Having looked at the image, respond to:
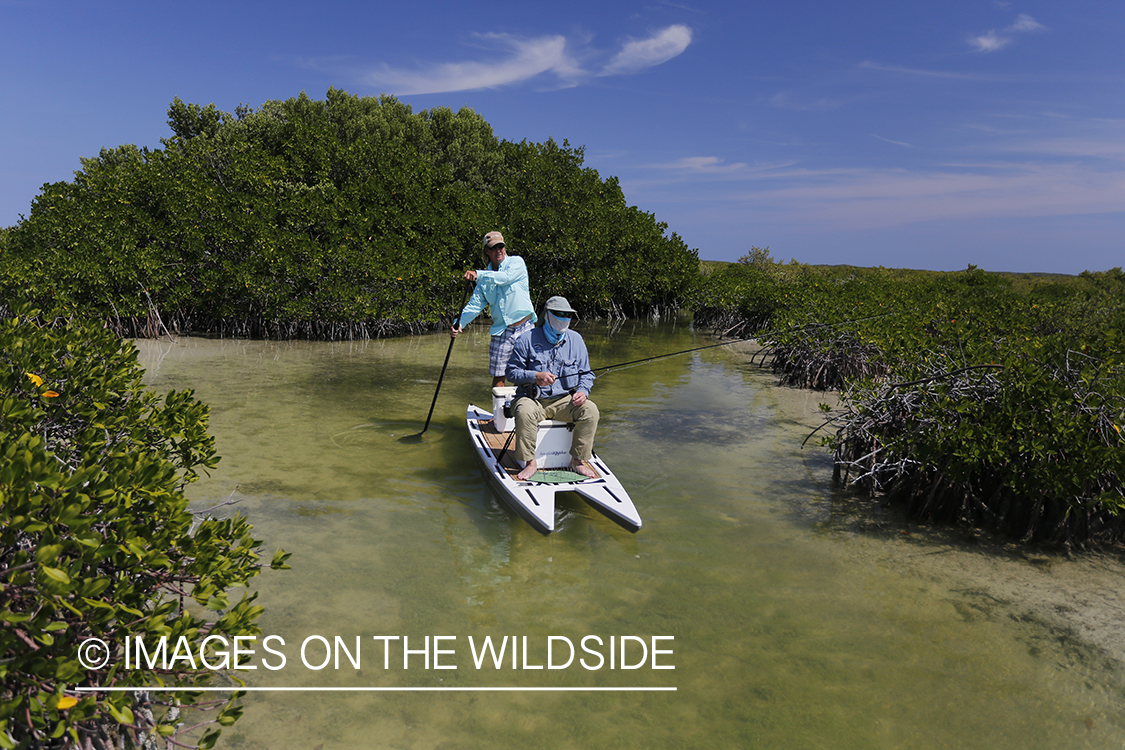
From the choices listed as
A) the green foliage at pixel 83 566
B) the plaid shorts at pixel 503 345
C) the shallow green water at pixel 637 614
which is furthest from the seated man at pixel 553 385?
the green foliage at pixel 83 566

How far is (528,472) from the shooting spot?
21.4 ft

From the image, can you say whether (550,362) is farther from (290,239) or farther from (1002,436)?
(290,239)

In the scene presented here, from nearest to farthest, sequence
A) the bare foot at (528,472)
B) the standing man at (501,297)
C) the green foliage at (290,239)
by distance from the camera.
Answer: the bare foot at (528,472), the standing man at (501,297), the green foliage at (290,239)

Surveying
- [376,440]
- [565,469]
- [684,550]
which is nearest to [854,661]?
[684,550]

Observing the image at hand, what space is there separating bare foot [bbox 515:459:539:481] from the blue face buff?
1.27m

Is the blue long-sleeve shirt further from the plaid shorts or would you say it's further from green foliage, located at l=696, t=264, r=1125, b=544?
green foliage, located at l=696, t=264, r=1125, b=544

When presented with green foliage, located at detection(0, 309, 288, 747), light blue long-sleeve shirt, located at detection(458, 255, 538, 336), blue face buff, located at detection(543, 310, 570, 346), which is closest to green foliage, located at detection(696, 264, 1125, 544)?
blue face buff, located at detection(543, 310, 570, 346)

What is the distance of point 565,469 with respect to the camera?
6.77 meters

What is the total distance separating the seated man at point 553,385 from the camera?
6.54 metres

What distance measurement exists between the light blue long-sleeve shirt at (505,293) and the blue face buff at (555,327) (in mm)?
1727

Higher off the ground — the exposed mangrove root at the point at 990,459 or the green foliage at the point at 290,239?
the green foliage at the point at 290,239

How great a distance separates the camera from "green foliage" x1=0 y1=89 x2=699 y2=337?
54.1 feet

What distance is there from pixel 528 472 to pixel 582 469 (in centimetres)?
55

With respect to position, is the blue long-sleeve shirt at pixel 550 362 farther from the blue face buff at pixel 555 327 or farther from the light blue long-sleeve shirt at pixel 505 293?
the light blue long-sleeve shirt at pixel 505 293
